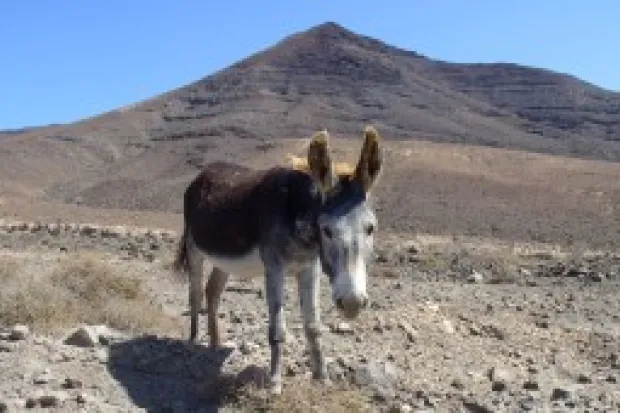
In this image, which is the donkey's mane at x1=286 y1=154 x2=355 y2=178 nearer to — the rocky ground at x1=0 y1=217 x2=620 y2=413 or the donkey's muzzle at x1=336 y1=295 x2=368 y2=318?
the donkey's muzzle at x1=336 y1=295 x2=368 y2=318

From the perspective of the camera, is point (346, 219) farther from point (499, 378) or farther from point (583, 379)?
point (583, 379)

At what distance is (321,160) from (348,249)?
77cm

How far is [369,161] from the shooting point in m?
7.27

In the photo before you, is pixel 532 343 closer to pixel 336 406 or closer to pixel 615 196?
pixel 336 406

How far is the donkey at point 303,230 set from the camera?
6922 millimetres

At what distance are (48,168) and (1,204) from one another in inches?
1386

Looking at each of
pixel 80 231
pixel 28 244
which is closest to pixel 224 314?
pixel 28 244

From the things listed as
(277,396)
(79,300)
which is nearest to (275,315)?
(277,396)

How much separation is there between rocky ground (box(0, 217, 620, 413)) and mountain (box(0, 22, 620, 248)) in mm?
26143

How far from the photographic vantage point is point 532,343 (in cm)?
1091

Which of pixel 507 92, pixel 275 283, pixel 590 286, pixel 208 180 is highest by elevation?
pixel 507 92

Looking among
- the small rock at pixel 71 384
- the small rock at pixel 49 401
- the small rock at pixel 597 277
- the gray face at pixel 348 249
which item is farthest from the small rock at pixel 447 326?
the small rock at pixel 597 277

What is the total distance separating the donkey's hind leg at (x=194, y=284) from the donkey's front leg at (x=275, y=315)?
193 cm

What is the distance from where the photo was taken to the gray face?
673cm
